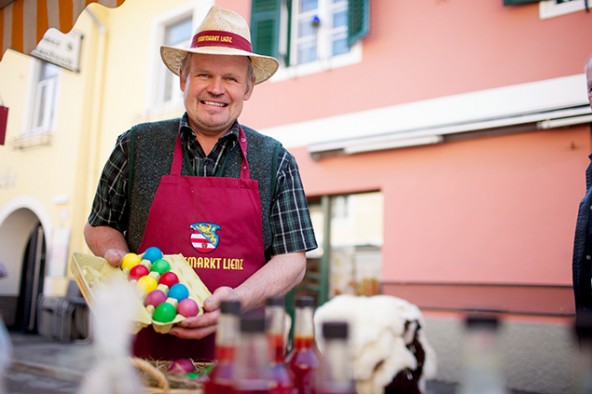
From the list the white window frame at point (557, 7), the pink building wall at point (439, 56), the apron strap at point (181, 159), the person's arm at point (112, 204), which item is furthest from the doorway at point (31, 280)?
the apron strap at point (181, 159)

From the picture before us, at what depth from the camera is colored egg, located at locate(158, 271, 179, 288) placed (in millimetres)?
1253

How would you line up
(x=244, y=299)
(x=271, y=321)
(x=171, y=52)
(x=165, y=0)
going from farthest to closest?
1. (x=165, y=0)
2. (x=171, y=52)
3. (x=244, y=299)
4. (x=271, y=321)

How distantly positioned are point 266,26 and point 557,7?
350cm

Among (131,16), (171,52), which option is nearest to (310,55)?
(131,16)

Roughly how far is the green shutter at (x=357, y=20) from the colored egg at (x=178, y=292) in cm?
565

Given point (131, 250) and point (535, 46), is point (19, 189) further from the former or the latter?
point (131, 250)

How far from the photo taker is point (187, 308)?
1186mm

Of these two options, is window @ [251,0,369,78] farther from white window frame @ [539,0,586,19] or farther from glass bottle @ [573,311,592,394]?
glass bottle @ [573,311,592,394]

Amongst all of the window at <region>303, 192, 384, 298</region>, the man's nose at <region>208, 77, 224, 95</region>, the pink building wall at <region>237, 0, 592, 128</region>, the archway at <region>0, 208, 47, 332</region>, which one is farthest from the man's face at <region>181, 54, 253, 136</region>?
the archway at <region>0, 208, 47, 332</region>

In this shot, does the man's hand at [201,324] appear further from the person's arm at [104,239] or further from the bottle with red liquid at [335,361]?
the person's arm at [104,239]

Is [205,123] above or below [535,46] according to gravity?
below

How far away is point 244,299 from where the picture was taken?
4.64ft

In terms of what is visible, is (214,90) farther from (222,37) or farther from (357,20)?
(357,20)

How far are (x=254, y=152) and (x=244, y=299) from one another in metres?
0.57
